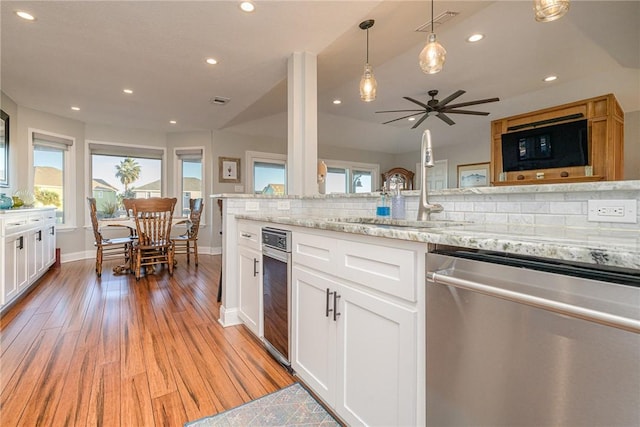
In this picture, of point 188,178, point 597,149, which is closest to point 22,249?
point 188,178

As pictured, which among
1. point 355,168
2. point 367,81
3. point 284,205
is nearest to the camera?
point 367,81

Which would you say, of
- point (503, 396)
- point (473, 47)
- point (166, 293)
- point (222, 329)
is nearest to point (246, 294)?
point (222, 329)

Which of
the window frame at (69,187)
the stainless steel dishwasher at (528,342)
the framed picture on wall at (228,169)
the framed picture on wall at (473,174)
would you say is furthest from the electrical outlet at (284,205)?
the window frame at (69,187)

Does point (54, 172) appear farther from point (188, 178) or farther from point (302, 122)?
point (302, 122)

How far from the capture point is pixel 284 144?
20.5 feet

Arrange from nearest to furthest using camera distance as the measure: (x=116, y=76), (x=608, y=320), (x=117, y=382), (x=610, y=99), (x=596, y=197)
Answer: (x=608, y=320) → (x=596, y=197) → (x=117, y=382) → (x=610, y=99) → (x=116, y=76)

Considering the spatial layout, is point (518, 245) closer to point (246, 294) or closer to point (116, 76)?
point (246, 294)

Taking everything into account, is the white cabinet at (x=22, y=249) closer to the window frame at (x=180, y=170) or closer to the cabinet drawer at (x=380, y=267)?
the window frame at (x=180, y=170)

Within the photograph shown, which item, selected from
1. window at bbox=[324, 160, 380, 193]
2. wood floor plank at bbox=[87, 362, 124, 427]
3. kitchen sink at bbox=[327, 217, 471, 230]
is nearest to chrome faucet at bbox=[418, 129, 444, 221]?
kitchen sink at bbox=[327, 217, 471, 230]

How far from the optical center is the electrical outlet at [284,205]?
2541 mm

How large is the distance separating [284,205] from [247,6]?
5.09 ft

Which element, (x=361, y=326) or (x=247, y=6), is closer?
(x=361, y=326)

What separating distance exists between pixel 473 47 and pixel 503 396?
11.3 feet

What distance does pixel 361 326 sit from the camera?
1.11 m
